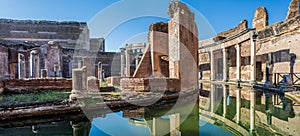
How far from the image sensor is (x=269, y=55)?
15.3m

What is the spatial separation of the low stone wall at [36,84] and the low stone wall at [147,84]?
14.8 feet

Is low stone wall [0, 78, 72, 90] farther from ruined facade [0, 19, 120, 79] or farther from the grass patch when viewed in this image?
ruined facade [0, 19, 120, 79]

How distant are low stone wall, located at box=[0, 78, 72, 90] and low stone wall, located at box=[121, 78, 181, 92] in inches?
178

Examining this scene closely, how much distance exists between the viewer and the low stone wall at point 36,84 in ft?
27.2

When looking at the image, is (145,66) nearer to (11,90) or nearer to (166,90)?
(166,90)

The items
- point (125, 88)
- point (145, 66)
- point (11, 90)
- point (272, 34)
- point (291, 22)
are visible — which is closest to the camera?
point (125, 88)

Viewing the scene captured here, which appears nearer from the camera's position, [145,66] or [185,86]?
[185,86]

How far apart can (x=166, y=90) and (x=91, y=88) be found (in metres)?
4.09

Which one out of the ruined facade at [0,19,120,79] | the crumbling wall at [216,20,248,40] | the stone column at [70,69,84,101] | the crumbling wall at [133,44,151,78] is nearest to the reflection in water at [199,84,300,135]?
the stone column at [70,69,84,101]

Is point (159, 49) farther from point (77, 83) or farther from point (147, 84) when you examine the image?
point (77, 83)

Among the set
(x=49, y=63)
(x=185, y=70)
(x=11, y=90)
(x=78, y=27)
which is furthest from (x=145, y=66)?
(x=78, y=27)

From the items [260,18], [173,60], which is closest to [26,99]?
[173,60]

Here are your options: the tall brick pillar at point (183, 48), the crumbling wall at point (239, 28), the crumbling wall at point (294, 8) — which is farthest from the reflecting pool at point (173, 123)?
the crumbling wall at point (239, 28)

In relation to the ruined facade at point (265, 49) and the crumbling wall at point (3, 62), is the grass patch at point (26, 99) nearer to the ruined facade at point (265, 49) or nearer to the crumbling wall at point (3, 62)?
the crumbling wall at point (3, 62)
